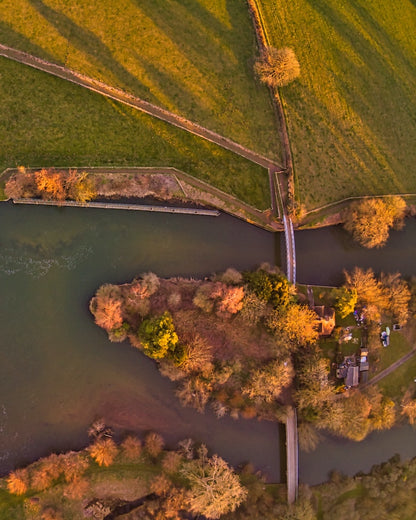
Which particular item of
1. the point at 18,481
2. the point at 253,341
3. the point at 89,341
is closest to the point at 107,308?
the point at 89,341

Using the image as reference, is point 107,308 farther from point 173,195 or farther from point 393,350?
point 393,350

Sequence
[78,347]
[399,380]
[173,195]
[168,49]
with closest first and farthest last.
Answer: [78,347] < [173,195] < [168,49] < [399,380]

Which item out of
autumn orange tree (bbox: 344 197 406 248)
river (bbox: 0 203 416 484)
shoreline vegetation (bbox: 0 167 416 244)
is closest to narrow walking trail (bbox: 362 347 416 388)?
river (bbox: 0 203 416 484)

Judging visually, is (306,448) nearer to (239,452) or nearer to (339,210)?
(239,452)

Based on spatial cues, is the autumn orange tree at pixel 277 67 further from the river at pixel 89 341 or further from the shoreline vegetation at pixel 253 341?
the shoreline vegetation at pixel 253 341

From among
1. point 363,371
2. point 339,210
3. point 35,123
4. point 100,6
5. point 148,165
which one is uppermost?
point 100,6

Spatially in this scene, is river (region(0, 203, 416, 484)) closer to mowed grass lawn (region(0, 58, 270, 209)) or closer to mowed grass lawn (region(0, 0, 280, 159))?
mowed grass lawn (region(0, 58, 270, 209))

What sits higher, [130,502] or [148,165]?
[148,165]

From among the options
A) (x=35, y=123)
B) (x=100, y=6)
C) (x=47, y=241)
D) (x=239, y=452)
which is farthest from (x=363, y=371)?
(x=100, y=6)
